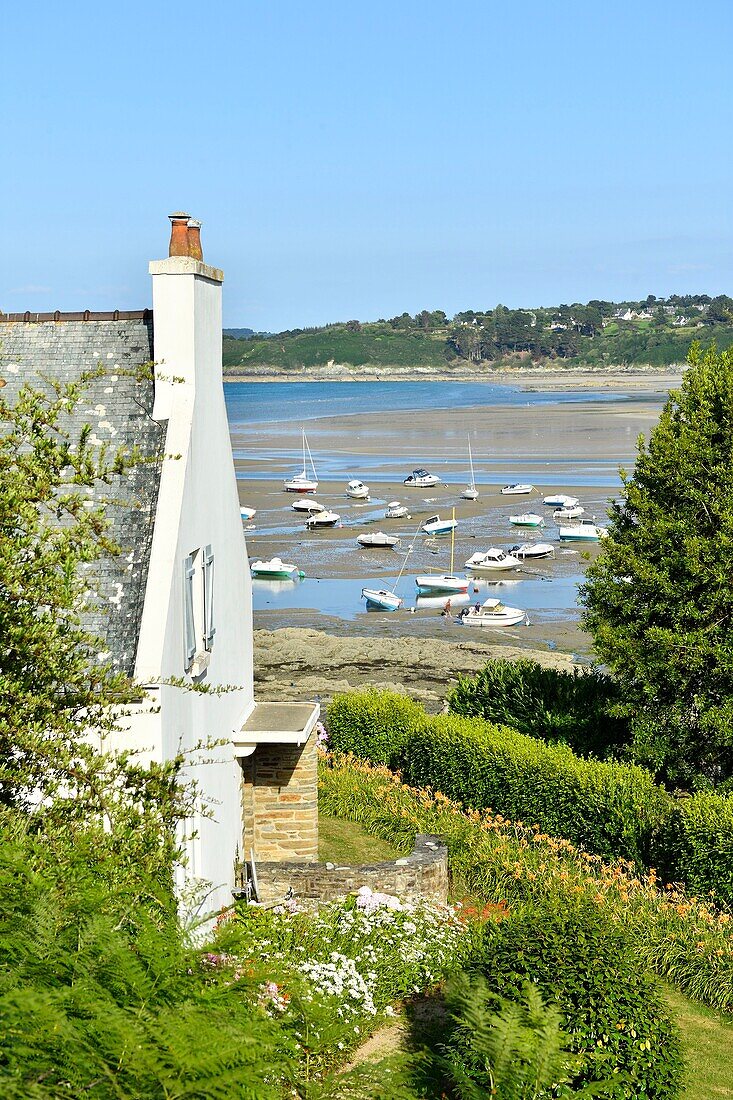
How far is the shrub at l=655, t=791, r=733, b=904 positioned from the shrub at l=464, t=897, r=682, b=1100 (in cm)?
603

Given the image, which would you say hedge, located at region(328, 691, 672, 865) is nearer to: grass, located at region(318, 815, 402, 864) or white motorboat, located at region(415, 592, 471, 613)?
grass, located at region(318, 815, 402, 864)

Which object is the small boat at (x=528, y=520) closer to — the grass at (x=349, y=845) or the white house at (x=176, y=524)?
the grass at (x=349, y=845)

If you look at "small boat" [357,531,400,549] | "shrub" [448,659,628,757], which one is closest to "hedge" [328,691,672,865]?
"shrub" [448,659,628,757]

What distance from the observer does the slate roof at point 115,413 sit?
10859 millimetres

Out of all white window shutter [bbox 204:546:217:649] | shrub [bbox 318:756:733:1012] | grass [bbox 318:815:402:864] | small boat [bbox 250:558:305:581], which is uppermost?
white window shutter [bbox 204:546:217:649]

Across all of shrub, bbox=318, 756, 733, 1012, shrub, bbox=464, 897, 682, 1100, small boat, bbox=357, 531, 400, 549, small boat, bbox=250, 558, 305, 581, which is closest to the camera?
shrub, bbox=464, 897, 682, 1100

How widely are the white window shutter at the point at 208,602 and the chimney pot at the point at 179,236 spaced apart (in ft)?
11.0

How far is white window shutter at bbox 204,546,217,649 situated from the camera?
13.2m

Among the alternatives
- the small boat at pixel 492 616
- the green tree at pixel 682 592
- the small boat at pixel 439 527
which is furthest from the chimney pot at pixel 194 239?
the small boat at pixel 439 527

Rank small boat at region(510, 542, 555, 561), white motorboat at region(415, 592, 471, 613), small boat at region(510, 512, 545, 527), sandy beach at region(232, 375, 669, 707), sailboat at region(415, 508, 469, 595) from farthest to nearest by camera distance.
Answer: small boat at region(510, 512, 545, 527)
small boat at region(510, 542, 555, 561)
sailboat at region(415, 508, 469, 595)
white motorboat at region(415, 592, 471, 613)
sandy beach at region(232, 375, 669, 707)

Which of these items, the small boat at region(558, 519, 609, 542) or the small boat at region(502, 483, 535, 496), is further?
the small boat at region(502, 483, 535, 496)

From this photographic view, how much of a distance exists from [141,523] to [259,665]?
92.0 ft

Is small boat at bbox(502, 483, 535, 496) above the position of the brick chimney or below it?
below

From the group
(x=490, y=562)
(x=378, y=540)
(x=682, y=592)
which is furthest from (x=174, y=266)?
(x=378, y=540)
